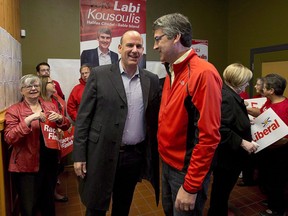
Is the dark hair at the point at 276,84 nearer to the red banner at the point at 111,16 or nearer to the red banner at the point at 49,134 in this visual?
the red banner at the point at 49,134

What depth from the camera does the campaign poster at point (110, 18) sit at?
3830 millimetres

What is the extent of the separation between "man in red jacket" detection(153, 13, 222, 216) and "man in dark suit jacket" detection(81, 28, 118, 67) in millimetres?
2779

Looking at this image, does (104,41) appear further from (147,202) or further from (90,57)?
(147,202)

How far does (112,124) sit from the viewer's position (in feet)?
5.02

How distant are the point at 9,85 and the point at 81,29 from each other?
6.25 ft

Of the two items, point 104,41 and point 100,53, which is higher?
point 104,41

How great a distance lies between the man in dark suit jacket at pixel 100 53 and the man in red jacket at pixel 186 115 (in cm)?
278

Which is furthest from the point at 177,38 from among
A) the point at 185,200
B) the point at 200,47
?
the point at 200,47

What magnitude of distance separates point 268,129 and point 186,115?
1.32 m

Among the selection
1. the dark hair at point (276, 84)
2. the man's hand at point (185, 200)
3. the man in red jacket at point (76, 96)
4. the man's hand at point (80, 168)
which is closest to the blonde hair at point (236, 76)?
the dark hair at point (276, 84)

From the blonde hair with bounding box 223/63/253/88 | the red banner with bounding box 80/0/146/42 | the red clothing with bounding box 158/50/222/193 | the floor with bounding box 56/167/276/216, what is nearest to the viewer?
the red clothing with bounding box 158/50/222/193

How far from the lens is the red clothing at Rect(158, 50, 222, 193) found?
108 cm

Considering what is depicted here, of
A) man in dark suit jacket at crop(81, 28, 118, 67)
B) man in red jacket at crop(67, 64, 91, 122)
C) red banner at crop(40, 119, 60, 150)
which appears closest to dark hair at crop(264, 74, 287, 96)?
red banner at crop(40, 119, 60, 150)

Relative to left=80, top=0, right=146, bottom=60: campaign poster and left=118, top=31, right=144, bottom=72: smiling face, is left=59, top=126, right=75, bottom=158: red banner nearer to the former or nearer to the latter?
left=118, top=31, right=144, bottom=72: smiling face
